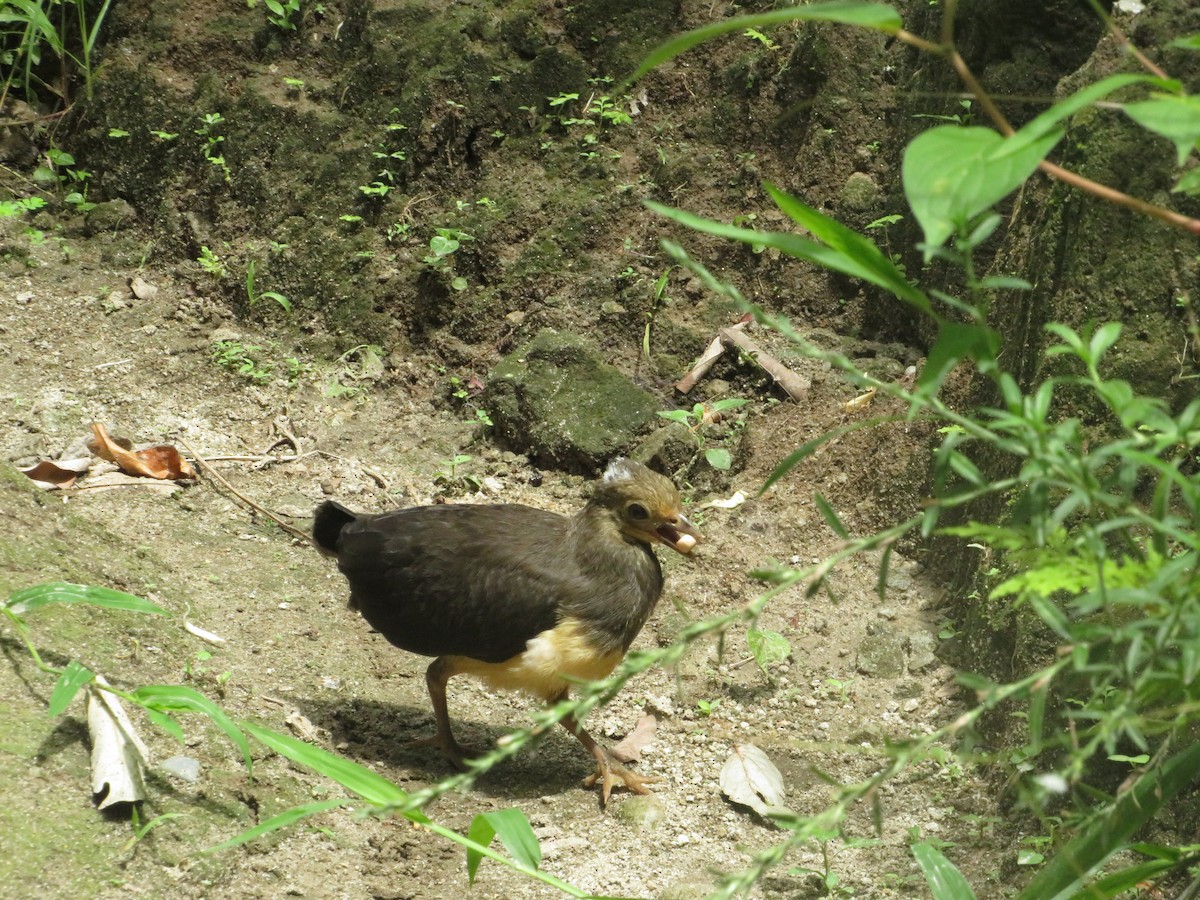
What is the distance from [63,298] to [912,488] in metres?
5.19

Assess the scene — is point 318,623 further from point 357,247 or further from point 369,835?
point 357,247

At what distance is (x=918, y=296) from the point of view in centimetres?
167

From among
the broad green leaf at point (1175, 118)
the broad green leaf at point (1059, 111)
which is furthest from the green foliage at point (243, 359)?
the broad green leaf at point (1175, 118)

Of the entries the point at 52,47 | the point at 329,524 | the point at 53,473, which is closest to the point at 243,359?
the point at 53,473

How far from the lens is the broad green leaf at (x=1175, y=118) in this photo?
1.42 m

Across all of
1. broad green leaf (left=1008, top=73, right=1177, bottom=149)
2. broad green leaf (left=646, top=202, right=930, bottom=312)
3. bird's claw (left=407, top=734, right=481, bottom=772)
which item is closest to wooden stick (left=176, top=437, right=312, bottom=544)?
bird's claw (left=407, top=734, right=481, bottom=772)

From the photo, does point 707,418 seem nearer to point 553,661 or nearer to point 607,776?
point 553,661

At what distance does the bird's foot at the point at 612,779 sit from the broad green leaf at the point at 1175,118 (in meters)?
3.60

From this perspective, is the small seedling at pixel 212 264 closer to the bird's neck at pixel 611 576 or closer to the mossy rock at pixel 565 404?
the mossy rock at pixel 565 404

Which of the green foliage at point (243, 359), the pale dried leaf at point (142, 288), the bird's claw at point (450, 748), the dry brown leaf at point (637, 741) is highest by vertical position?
the pale dried leaf at point (142, 288)

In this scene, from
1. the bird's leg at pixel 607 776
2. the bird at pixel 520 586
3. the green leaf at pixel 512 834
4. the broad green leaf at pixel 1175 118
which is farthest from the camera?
the bird at pixel 520 586

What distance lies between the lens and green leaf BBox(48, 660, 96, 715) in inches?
130

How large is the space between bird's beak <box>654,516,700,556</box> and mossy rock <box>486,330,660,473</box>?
56.8 inches

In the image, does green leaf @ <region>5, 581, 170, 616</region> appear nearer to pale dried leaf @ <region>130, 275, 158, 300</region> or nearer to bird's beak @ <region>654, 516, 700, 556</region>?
bird's beak @ <region>654, 516, 700, 556</region>
